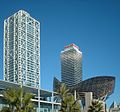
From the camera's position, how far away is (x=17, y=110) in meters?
50.7

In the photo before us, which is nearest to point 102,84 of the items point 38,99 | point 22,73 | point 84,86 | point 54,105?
point 84,86

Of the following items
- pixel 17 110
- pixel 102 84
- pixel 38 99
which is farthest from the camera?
pixel 102 84

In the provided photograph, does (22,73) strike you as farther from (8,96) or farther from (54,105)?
(8,96)

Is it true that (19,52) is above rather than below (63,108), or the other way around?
above

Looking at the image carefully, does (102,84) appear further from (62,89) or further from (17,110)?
(17,110)

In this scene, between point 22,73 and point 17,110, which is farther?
point 22,73

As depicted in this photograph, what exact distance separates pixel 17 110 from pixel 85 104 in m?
60.4

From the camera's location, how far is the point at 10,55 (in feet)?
646

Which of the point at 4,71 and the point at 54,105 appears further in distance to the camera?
the point at 4,71

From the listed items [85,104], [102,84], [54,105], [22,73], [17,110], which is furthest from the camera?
[22,73]

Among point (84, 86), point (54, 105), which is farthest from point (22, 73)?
point (54, 105)

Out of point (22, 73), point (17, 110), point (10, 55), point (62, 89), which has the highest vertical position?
point (10, 55)

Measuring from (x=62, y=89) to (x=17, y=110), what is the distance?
24002 millimetres

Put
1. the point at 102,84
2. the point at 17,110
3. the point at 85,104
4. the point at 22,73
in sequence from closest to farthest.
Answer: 1. the point at 17,110
2. the point at 85,104
3. the point at 102,84
4. the point at 22,73
